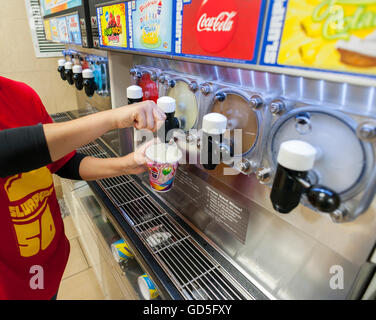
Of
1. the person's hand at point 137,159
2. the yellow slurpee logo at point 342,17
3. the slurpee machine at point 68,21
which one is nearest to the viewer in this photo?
the yellow slurpee logo at point 342,17

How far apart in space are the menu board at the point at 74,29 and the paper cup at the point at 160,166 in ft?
3.24

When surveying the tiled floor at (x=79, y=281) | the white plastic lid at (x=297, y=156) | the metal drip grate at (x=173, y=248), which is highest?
the white plastic lid at (x=297, y=156)

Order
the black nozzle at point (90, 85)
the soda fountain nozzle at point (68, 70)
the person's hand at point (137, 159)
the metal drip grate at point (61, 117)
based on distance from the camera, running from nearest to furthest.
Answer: the person's hand at point (137, 159), the black nozzle at point (90, 85), the soda fountain nozzle at point (68, 70), the metal drip grate at point (61, 117)

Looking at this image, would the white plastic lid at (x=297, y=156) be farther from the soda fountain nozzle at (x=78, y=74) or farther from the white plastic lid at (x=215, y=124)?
the soda fountain nozzle at (x=78, y=74)

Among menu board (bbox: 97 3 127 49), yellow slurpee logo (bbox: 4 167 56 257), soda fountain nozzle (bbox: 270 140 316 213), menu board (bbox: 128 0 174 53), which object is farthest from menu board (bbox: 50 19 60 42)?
soda fountain nozzle (bbox: 270 140 316 213)

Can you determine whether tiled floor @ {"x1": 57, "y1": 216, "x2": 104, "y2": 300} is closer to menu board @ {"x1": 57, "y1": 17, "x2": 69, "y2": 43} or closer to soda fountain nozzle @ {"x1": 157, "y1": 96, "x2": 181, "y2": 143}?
soda fountain nozzle @ {"x1": 157, "y1": 96, "x2": 181, "y2": 143}

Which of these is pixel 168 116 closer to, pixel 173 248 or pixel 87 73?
pixel 173 248

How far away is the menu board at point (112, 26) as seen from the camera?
97 centimetres

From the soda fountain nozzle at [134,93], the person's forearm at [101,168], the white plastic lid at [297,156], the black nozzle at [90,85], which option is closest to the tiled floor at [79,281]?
the person's forearm at [101,168]

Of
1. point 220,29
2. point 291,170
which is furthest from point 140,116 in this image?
point 291,170

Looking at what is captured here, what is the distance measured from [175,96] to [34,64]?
2.14 m

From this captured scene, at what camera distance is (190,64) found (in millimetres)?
830

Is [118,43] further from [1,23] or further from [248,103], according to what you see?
[1,23]
